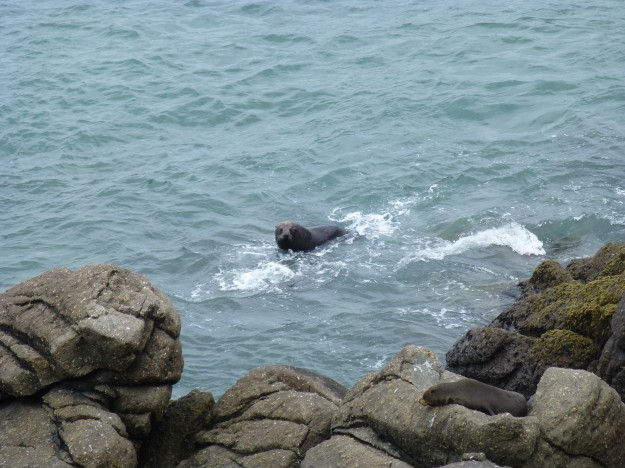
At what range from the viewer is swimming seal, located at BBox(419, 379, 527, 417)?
8812 millimetres

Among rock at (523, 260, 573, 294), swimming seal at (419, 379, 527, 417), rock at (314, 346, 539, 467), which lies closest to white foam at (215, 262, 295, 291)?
rock at (523, 260, 573, 294)

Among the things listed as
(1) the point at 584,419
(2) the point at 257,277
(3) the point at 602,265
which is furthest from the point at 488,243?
(1) the point at 584,419

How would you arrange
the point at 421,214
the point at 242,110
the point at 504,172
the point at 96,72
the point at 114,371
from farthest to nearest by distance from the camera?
1. the point at 96,72
2. the point at 242,110
3. the point at 504,172
4. the point at 421,214
5. the point at 114,371

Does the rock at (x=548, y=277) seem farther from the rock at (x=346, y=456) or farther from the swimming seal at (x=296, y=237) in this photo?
the swimming seal at (x=296, y=237)

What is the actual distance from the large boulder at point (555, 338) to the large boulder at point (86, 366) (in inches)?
141

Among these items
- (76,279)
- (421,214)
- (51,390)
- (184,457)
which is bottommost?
(421,214)

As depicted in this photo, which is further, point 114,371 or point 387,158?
point 387,158

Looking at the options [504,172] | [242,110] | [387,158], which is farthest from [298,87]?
[504,172]

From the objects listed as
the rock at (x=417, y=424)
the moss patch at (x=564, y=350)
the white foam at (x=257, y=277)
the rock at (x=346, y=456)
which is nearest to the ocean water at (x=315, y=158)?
the white foam at (x=257, y=277)

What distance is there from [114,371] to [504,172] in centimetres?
1451

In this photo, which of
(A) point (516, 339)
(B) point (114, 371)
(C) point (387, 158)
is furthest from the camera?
(C) point (387, 158)

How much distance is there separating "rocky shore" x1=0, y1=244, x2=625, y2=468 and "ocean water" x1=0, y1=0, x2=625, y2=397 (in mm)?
4007

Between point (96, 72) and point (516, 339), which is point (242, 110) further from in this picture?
point (516, 339)

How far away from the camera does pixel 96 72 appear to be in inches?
1302
